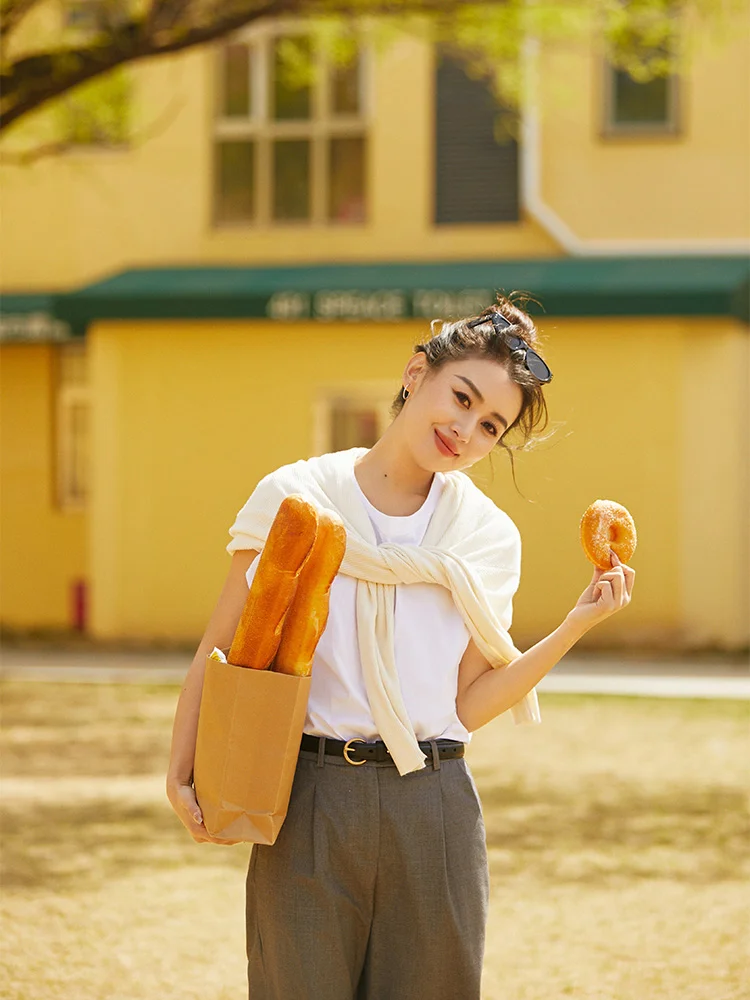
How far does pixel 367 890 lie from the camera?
3.34m

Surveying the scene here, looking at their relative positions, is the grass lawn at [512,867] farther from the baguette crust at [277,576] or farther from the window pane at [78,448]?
the window pane at [78,448]

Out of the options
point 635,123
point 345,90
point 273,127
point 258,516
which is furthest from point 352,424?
point 258,516

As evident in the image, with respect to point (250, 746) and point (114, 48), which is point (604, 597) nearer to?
point (250, 746)

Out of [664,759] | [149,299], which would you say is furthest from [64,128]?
[664,759]

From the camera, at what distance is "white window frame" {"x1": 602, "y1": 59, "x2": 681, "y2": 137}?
16.8m

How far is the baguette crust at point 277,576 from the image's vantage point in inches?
125

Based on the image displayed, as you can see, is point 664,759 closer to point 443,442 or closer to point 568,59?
point 443,442

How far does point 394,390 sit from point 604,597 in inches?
533

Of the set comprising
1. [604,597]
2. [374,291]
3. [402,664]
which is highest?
[374,291]

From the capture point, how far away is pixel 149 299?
665 inches

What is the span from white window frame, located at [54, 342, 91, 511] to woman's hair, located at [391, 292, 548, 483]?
15.8m

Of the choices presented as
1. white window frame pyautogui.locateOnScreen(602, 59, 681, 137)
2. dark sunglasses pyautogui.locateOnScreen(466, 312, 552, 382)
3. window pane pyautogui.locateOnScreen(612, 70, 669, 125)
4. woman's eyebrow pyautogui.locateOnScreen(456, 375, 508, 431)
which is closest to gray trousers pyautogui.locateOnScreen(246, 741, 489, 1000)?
woman's eyebrow pyautogui.locateOnScreen(456, 375, 508, 431)

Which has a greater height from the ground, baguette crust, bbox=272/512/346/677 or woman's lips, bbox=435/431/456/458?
woman's lips, bbox=435/431/456/458

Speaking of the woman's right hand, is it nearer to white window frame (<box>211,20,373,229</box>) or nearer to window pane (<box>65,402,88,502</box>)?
white window frame (<box>211,20,373,229</box>)
